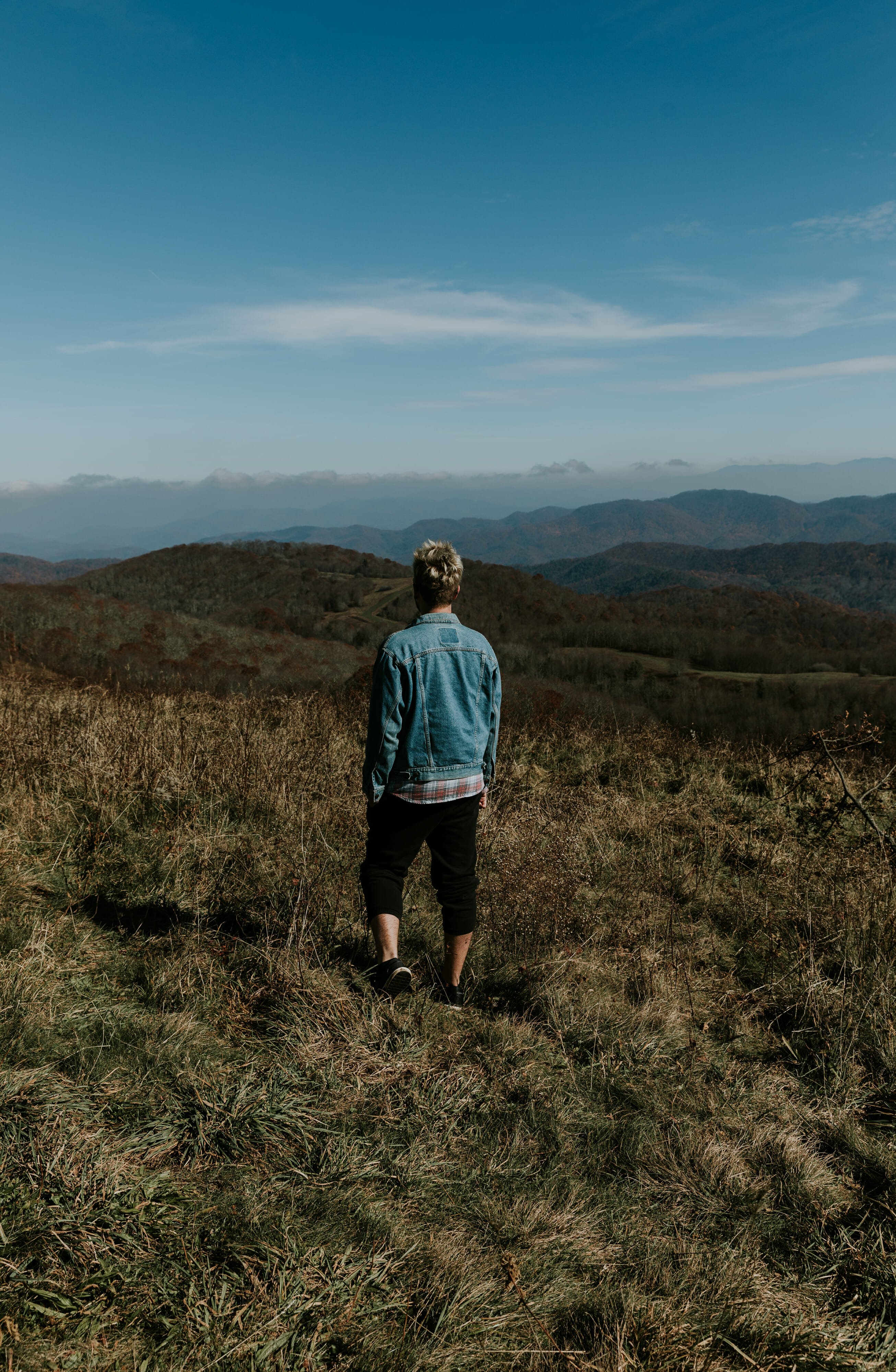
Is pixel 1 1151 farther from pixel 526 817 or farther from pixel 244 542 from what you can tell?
pixel 244 542

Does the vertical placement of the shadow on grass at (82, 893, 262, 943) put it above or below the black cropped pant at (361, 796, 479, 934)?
below

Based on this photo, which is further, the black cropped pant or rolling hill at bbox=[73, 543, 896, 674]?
rolling hill at bbox=[73, 543, 896, 674]

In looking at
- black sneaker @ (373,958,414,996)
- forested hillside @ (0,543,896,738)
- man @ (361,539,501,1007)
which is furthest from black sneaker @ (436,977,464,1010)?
forested hillside @ (0,543,896,738)

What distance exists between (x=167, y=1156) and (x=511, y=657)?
36.9 metres

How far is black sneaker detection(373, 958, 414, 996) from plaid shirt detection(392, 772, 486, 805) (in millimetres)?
681

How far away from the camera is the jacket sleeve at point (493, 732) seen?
315 centimetres

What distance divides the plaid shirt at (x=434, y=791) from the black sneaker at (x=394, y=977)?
0.68m

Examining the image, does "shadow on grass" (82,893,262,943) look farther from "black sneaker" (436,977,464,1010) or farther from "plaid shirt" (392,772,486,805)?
"plaid shirt" (392,772,486,805)

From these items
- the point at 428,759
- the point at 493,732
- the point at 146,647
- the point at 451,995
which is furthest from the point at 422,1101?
the point at 146,647

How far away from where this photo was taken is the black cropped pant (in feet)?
9.71

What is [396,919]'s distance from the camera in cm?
304

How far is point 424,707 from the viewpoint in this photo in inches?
115

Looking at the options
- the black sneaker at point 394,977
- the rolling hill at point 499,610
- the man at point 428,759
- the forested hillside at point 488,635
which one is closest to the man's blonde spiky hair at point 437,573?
the man at point 428,759

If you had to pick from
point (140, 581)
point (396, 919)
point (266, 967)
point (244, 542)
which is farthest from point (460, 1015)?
point (244, 542)
